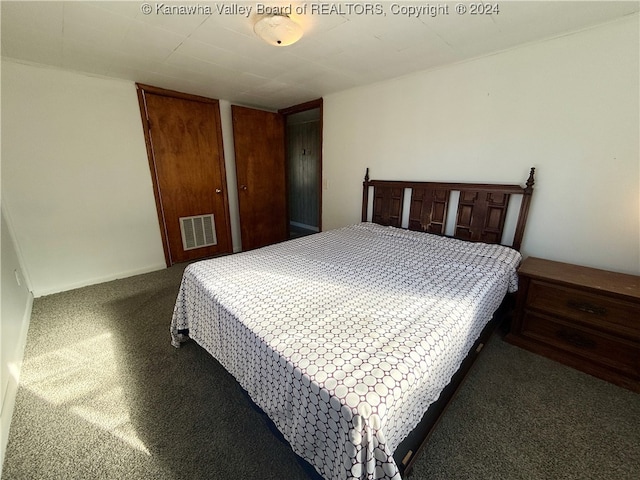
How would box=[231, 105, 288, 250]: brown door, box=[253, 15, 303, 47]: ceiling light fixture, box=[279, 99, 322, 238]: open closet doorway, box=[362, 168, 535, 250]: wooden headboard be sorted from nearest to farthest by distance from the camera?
box=[253, 15, 303, 47]: ceiling light fixture → box=[362, 168, 535, 250]: wooden headboard → box=[231, 105, 288, 250]: brown door → box=[279, 99, 322, 238]: open closet doorway

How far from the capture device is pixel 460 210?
2391mm

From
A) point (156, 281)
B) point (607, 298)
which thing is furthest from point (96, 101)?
point (607, 298)

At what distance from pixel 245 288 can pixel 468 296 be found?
1199 mm

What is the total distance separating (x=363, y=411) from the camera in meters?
0.73

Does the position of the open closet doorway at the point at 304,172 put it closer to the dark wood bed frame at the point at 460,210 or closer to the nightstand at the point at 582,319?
the dark wood bed frame at the point at 460,210

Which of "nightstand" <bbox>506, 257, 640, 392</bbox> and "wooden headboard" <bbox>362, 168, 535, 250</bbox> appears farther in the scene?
"wooden headboard" <bbox>362, 168, 535, 250</bbox>

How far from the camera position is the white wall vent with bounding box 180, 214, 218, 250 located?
347cm

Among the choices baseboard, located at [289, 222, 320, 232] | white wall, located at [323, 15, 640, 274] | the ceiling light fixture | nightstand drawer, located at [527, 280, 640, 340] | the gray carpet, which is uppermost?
the ceiling light fixture

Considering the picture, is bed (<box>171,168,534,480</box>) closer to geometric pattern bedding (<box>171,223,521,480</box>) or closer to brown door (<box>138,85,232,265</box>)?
geometric pattern bedding (<box>171,223,521,480</box>)

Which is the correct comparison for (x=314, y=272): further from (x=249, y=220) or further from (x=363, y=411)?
(x=249, y=220)

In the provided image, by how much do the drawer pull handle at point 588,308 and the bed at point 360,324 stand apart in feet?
1.06

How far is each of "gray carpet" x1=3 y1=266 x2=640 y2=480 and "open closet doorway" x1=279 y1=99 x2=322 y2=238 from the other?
11.4 feet

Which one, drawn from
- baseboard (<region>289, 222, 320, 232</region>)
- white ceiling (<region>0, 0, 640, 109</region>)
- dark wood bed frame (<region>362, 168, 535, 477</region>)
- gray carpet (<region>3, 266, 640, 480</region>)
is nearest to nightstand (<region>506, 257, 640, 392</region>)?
gray carpet (<region>3, 266, 640, 480</region>)

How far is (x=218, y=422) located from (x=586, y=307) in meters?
2.24
